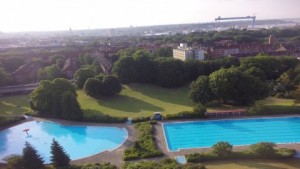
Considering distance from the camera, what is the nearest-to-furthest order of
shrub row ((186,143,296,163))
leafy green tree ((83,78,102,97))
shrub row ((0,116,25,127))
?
shrub row ((186,143,296,163)) → shrub row ((0,116,25,127)) → leafy green tree ((83,78,102,97))

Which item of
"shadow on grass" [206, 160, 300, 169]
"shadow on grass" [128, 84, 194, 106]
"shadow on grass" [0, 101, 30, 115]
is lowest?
"shadow on grass" [206, 160, 300, 169]

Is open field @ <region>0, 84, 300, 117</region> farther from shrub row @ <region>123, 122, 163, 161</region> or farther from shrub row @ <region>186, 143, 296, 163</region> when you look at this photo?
shrub row @ <region>186, 143, 296, 163</region>

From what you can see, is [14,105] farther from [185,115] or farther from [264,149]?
[264,149]

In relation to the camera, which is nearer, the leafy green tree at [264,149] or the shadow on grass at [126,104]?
the leafy green tree at [264,149]

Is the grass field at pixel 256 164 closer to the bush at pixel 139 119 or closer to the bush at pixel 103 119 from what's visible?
the bush at pixel 139 119

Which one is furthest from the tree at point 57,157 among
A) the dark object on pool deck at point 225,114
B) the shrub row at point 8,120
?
the dark object on pool deck at point 225,114

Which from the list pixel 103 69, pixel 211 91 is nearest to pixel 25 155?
pixel 211 91

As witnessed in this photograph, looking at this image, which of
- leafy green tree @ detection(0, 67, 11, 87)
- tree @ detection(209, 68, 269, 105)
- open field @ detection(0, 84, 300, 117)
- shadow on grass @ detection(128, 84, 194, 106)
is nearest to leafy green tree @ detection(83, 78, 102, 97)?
open field @ detection(0, 84, 300, 117)

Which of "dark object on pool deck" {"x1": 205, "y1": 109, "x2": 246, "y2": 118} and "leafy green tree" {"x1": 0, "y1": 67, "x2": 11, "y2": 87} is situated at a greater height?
"leafy green tree" {"x1": 0, "y1": 67, "x2": 11, "y2": 87}
